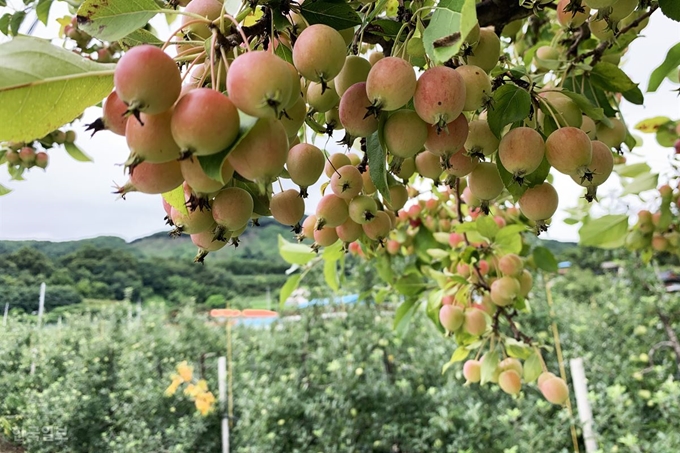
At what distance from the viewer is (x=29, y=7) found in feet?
3.11

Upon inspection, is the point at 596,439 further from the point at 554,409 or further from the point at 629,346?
the point at 629,346

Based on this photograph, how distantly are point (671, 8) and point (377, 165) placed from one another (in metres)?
0.30

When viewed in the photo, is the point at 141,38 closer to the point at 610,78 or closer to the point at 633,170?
the point at 610,78

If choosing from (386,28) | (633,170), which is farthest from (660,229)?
(386,28)

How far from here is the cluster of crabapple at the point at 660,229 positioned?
1331 millimetres

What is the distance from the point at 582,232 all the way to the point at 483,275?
0.34m

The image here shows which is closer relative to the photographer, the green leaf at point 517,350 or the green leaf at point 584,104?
the green leaf at point 584,104

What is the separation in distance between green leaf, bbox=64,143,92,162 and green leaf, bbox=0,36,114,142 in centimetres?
113

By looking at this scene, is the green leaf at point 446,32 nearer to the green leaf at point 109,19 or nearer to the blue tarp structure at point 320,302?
the green leaf at point 109,19

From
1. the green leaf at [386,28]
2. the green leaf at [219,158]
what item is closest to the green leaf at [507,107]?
the green leaf at [386,28]

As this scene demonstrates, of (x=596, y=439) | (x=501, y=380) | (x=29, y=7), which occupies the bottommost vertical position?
(x=596, y=439)

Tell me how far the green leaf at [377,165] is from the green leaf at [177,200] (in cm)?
16

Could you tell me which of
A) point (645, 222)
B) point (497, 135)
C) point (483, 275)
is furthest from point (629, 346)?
point (497, 135)

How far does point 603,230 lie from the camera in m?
1.23
